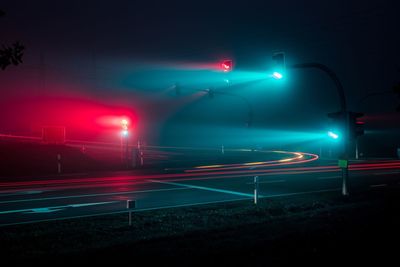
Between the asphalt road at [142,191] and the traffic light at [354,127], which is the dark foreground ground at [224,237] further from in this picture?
the traffic light at [354,127]

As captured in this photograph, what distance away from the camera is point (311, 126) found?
2958 inches

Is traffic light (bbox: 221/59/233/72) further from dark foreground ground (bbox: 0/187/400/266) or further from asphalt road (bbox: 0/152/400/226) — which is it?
dark foreground ground (bbox: 0/187/400/266)

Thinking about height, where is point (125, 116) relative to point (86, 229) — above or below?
above

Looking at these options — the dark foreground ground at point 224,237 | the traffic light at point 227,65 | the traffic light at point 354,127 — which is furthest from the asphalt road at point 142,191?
the traffic light at point 227,65

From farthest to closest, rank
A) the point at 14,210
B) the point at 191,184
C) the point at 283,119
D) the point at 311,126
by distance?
the point at 283,119 → the point at 311,126 → the point at 191,184 → the point at 14,210

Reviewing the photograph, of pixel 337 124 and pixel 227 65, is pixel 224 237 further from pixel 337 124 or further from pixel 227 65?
pixel 227 65

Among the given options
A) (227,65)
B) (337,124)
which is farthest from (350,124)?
(227,65)

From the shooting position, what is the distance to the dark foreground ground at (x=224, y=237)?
669 cm

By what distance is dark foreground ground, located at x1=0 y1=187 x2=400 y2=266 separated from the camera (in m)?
6.69

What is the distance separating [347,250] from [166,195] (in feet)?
31.8

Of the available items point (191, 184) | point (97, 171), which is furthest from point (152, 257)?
point (97, 171)

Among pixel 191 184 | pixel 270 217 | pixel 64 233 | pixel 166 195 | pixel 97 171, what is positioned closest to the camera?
pixel 64 233

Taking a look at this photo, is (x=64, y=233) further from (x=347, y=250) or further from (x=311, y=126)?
(x=311, y=126)

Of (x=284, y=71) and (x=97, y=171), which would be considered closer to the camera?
(x=284, y=71)
